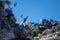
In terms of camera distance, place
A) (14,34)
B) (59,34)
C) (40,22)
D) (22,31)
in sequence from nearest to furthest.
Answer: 1. (59,34)
2. (14,34)
3. (22,31)
4. (40,22)

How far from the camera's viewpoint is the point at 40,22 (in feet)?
283

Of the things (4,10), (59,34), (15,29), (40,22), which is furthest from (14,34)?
(40,22)

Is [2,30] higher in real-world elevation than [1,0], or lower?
lower

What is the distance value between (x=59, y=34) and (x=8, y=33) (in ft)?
31.3

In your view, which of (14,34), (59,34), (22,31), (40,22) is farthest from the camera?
(40,22)

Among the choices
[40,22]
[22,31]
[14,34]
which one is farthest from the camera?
[40,22]

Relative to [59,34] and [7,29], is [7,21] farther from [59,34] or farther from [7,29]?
[59,34]

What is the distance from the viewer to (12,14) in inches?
2183

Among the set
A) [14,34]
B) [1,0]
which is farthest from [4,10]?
[14,34]

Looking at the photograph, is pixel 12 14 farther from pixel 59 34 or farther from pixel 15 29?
pixel 59 34

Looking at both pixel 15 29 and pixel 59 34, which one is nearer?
pixel 59 34

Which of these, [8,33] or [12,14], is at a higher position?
[12,14]

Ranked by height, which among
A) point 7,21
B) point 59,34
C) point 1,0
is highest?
point 1,0

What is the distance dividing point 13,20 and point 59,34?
44.2 ft
